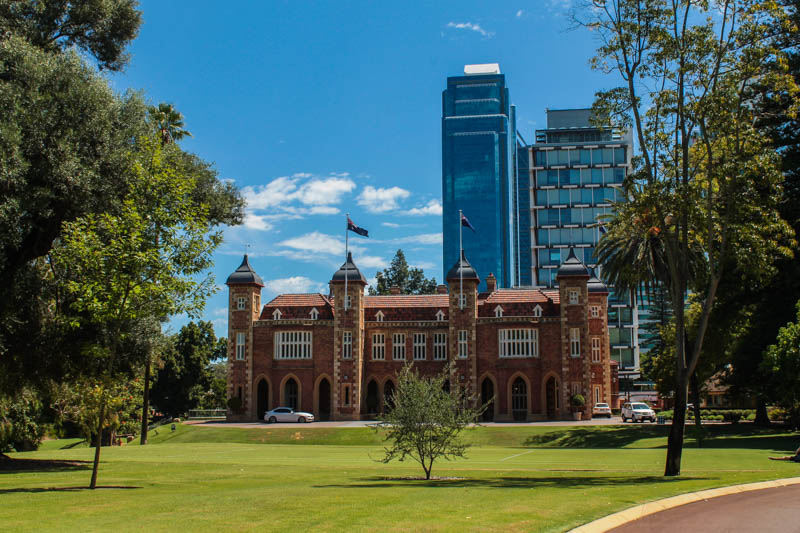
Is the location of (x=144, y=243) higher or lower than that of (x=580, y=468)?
higher

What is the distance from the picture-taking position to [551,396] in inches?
2485

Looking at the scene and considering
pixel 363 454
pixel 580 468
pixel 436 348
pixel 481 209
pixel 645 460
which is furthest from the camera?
pixel 481 209

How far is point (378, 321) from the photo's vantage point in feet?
218

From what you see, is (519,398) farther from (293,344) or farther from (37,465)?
(37,465)

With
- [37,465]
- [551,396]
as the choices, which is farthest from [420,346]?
[37,465]

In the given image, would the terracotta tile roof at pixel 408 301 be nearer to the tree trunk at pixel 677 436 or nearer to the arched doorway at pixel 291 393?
the arched doorway at pixel 291 393

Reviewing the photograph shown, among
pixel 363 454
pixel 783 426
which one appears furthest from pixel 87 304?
pixel 783 426

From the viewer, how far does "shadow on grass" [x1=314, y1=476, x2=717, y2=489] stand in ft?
60.2

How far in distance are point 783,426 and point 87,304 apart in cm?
4538

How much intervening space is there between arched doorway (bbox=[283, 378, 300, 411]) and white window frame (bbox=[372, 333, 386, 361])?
7710 millimetres

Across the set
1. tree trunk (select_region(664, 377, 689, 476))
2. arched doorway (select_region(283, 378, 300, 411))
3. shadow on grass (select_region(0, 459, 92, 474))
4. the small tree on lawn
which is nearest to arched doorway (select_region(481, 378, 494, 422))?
arched doorway (select_region(283, 378, 300, 411))

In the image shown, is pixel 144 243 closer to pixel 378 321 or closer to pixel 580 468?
pixel 580 468

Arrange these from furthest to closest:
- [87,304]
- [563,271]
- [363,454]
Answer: [563,271] → [363,454] → [87,304]

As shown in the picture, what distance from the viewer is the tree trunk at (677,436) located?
67.6ft
